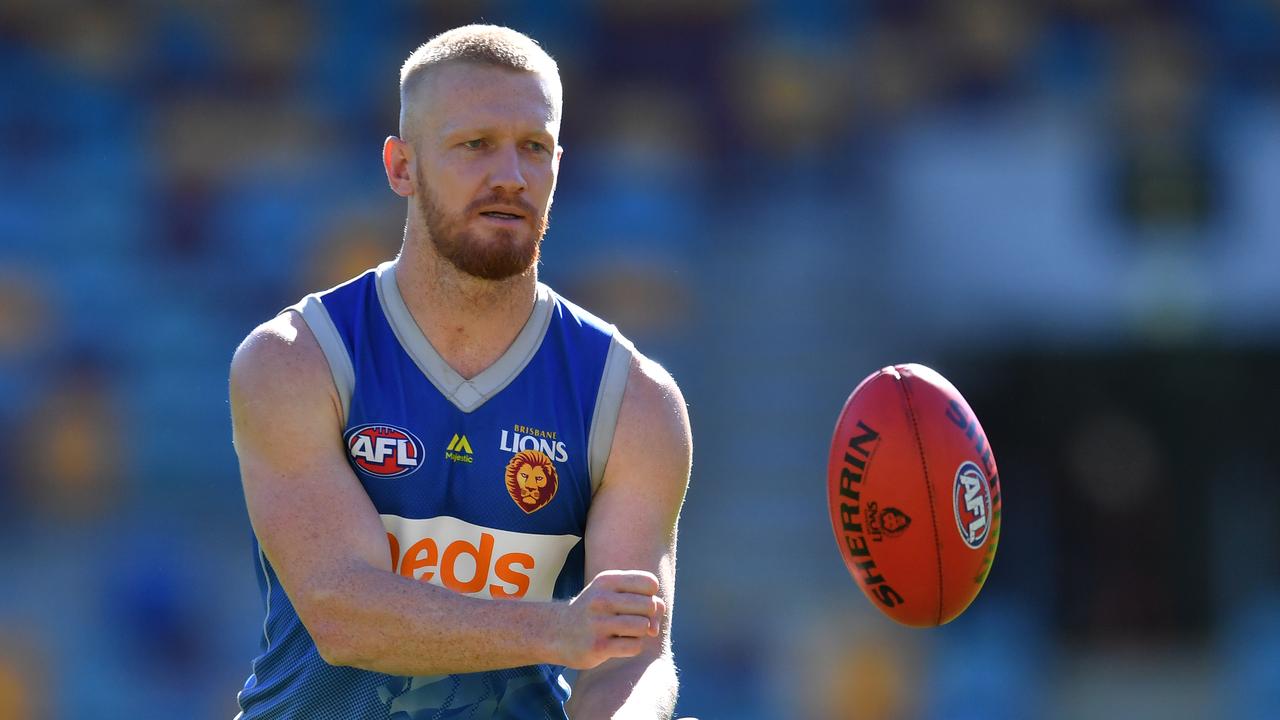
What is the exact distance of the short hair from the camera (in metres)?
3.75

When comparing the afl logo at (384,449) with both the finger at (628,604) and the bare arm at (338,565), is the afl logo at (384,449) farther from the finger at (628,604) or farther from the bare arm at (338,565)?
the finger at (628,604)

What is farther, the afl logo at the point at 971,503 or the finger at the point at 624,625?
the afl logo at the point at 971,503

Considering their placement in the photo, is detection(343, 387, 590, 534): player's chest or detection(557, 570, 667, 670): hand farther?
detection(343, 387, 590, 534): player's chest

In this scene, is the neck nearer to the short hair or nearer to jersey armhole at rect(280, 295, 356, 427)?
jersey armhole at rect(280, 295, 356, 427)

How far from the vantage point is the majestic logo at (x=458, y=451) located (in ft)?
12.3

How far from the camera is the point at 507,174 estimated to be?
3684 mm

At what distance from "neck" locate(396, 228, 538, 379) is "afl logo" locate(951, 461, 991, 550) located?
119 centimetres

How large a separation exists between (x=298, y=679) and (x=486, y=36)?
153cm

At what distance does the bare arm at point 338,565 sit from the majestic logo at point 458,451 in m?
0.25

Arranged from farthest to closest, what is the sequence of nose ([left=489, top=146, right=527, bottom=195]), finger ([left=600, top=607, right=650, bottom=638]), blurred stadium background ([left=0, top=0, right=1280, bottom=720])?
1. blurred stadium background ([left=0, top=0, right=1280, bottom=720])
2. nose ([left=489, top=146, right=527, bottom=195])
3. finger ([left=600, top=607, right=650, bottom=638])

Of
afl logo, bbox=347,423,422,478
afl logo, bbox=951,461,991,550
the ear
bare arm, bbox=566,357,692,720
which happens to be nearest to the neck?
the ear

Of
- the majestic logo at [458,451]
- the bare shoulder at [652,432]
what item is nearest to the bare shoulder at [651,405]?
the bare shoulder at [652,432]

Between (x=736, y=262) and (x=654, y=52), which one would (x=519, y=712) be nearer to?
(x=736, y=262)

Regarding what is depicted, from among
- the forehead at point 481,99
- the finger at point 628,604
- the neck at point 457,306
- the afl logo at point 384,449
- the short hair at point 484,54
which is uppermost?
the short hair at point 484,54
